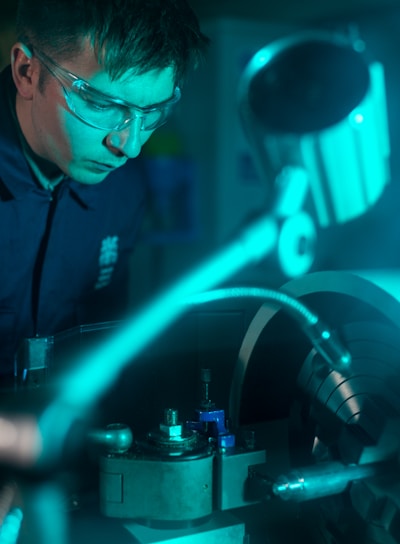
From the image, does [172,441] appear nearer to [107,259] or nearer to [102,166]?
[102,166]

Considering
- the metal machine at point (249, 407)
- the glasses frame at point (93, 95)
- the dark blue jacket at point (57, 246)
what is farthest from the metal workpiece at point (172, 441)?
the dark blue jacket at point (57, 246)

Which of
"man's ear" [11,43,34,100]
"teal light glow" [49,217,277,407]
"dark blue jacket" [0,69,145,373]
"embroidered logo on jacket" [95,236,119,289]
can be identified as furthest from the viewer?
"embroidered logo on jacket" [95,236,119,289]

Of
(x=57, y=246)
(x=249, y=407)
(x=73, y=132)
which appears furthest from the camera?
(x=57, y=246)

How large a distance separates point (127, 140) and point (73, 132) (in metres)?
0.10

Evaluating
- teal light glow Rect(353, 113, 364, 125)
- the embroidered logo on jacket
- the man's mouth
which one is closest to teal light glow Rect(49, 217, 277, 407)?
teal light glow Rect(353, 113, 364, 125)

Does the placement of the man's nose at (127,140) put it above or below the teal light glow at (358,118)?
below

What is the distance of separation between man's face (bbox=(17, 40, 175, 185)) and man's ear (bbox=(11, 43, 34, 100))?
12 millimetres

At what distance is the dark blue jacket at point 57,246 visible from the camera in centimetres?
129

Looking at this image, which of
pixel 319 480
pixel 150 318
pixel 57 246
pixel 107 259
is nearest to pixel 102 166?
pixel 57 246

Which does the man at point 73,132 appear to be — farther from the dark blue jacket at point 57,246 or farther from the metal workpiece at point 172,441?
the metal workpiece at point 172,441

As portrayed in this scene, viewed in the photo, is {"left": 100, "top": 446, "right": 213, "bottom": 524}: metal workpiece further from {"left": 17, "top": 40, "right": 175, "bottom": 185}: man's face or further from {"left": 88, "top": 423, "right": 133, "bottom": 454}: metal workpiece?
{"left": 17, "top": 40, "right": 175, "bottom": 185}: man's face

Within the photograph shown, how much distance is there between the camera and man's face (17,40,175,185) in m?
→ 1.01

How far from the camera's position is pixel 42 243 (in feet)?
4.56

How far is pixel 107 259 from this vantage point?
5.09ft
